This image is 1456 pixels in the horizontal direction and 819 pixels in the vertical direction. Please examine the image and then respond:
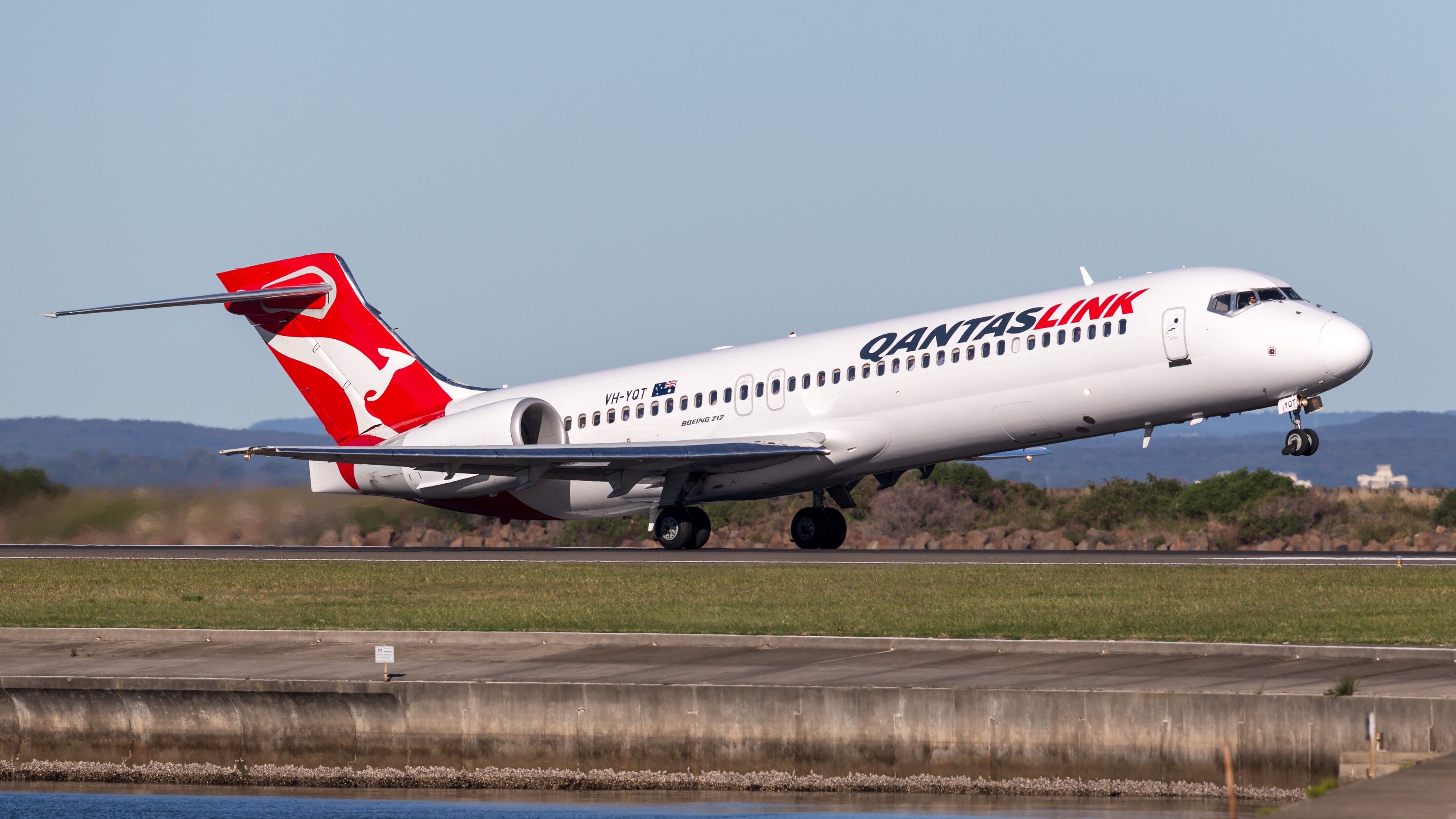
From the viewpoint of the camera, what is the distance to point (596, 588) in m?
26.2

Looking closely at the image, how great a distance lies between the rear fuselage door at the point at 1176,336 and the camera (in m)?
30.0

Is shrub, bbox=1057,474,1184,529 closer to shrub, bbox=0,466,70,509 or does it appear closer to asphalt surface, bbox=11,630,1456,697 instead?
shrub, bbox=0,466,70,509

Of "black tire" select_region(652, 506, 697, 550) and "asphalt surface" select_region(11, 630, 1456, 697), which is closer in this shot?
"asphalt surface" select_region(11, 630, 1456, 697)

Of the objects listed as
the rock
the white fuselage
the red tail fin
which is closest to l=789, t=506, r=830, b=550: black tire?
the white fuselage

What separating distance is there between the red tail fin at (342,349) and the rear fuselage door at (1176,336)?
17590 mm

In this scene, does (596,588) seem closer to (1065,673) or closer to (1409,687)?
(1065,673)

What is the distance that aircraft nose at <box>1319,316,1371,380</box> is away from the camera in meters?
28.9

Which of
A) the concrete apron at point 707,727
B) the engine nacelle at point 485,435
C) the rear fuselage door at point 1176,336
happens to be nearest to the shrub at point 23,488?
the engine nacelle at point 485,435

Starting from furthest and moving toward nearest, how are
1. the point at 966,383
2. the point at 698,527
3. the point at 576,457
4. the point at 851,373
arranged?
the point at 698,527
the point at 576,457
the point at 851,373
the point at 966,383

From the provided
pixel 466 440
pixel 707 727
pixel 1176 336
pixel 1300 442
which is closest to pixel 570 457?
pixel 466 440

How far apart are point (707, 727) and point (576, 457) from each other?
18424 mm

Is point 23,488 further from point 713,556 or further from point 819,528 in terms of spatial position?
point 819,528

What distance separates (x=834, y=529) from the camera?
122 ft

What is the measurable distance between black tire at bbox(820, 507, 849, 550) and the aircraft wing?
2812 mm
